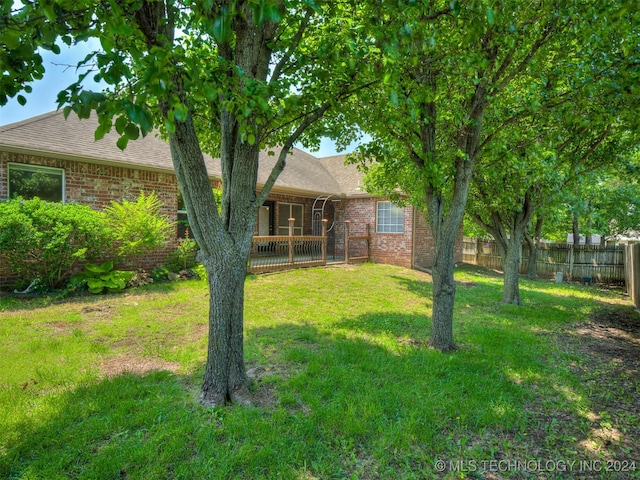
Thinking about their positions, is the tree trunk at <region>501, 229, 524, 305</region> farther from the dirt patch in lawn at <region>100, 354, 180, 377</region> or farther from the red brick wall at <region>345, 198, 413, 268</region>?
the dirt patch in lawn at <region>100, 354, 180, 377</region>

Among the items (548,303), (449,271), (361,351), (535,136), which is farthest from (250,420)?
(548,303)

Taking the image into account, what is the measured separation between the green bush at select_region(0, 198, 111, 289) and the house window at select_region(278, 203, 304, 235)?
7.81 metres

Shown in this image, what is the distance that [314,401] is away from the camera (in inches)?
131

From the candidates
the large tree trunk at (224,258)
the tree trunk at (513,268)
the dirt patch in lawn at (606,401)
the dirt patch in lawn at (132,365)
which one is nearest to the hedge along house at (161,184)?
the large tree trunk at (224,258)

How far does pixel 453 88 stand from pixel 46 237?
25.9ft

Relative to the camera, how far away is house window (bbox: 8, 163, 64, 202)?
303 inches

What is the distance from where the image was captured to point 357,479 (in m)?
2.36

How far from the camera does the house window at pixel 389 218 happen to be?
48.0 feet

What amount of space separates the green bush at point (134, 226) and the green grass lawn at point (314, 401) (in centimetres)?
209

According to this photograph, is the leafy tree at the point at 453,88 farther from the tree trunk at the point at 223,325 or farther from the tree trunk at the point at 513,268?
the tree trunk at the point at 513,268

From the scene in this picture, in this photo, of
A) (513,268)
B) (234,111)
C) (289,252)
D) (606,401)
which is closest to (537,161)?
(606,401)

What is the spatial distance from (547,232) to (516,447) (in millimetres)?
19262

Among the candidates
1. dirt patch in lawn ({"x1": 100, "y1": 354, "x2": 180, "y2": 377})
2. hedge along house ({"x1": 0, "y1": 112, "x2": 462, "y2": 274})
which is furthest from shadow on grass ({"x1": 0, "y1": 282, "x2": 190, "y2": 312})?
dirt patch in lawn ({"x1": 100, "y1": 354, "x2": 180, "y2": 377})

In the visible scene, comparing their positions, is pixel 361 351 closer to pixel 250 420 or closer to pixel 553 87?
pixel 250 420
